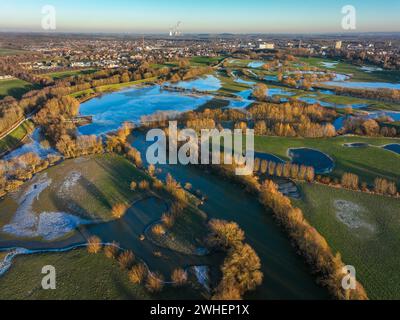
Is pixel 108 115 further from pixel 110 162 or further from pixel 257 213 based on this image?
pixel 257 213

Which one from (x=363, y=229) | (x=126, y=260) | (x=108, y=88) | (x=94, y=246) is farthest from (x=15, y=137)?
(x=363, y=229)

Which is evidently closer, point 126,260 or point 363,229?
point 126,260

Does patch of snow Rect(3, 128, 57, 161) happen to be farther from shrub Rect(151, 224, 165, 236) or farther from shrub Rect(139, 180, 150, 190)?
shrub Rect(151, 224, 165, 236)

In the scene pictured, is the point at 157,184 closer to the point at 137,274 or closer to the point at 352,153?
the point at 137,274

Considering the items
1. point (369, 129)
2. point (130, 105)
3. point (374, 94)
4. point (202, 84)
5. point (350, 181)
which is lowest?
point (350, 181)

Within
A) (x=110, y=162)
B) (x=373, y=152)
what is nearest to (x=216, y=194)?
(x=110, y=162)

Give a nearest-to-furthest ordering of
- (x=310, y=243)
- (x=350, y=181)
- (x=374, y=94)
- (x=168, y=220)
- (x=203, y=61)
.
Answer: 1. (x=310, y=243)
2. (x=168, y=220)
3. (x=350, y=181)
4. (x=374, y=94)
5. (x=203, y=61)
